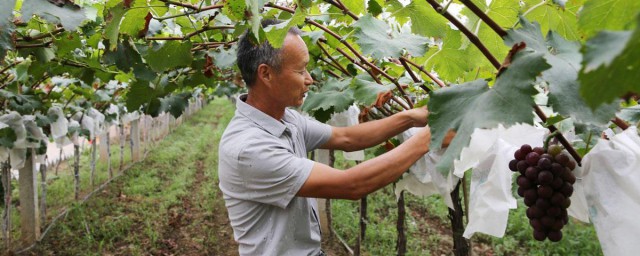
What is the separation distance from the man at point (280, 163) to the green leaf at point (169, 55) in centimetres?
22

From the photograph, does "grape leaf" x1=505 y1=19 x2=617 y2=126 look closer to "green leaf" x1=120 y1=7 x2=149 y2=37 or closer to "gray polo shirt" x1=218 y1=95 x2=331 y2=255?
"gray polo shirt" x1=218 y1=95 x2=331 y2=255

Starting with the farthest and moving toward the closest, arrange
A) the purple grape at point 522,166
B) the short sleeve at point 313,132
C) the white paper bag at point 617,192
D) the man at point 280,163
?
the short sleeve at point 313,132 → the man at point 280,163 → the purple grape at point 522,166 → the white paper bag at point 617,192

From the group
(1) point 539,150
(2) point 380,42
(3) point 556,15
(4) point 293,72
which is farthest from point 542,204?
(4) point 293,72

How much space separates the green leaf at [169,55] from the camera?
Result: 1.86 metres

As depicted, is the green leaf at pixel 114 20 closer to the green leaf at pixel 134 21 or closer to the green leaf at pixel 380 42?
the green leaf at pixel 134 21

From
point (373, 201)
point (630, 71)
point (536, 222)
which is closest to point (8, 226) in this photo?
point (373, 201)

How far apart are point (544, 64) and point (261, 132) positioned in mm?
1254

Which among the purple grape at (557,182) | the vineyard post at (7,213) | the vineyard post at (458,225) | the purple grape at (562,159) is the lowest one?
the vineyard post at (7,213)

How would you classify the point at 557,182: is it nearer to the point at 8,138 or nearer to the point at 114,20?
the point at 114,20

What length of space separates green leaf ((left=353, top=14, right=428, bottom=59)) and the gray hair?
540 mm

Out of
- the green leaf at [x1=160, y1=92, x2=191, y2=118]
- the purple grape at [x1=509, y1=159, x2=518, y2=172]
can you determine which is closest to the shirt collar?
the purple grape at [x1=509, y1=159, x2=518, y2=172]

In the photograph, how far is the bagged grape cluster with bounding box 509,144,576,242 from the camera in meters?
1.09

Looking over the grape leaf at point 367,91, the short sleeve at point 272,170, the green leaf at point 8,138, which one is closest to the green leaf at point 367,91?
the grape leaf at point 367,91

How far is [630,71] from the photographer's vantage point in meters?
0.42
